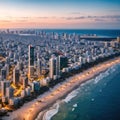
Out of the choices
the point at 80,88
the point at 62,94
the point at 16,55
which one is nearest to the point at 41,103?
the point at 62,94

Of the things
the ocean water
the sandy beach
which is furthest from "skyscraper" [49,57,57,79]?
the ocean water

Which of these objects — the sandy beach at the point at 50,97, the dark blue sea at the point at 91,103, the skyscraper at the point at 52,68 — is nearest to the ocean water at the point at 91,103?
the dark blue sea at the point at 91,103

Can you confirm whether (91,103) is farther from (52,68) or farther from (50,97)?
(52,68)

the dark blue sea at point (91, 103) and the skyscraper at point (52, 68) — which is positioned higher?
the skyscraper at point (52, 68)

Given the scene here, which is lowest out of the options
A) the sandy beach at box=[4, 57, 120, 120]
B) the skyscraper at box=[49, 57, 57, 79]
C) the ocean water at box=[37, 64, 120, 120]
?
the ocean water at box=[37, 64, 120, 120]

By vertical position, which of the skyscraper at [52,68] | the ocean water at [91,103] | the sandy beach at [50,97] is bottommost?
the ocean water at [91,103]

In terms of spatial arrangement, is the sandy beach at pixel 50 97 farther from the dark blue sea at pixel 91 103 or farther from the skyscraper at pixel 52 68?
the skyscraper at pixel 52 68

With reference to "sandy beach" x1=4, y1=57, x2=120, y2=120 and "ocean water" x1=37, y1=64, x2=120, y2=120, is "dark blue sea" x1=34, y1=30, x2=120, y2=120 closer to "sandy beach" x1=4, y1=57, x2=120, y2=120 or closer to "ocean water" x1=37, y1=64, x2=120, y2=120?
"ocean water" x1=37, y1=64, x2=120, y2=120
